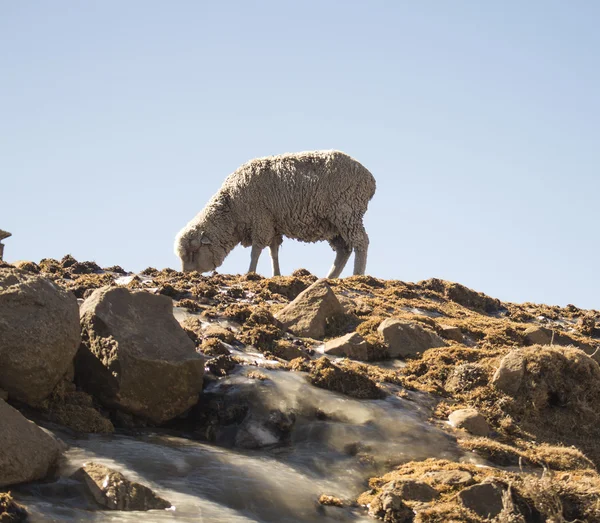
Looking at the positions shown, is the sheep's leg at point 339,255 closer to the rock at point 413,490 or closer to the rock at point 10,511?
the rock at point 413,490

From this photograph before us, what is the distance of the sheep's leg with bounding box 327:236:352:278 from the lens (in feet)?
87.0

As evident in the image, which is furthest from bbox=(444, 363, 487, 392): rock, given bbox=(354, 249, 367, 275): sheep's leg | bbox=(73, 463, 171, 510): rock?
bbox=(354, 249, 367, 275): sheep's leg

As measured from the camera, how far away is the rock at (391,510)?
10.9 metres

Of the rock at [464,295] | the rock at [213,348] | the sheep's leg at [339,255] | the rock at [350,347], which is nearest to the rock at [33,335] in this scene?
the rock at [213,348]

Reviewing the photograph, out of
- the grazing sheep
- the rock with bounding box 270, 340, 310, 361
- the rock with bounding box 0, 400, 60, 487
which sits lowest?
the rock with bounding box 0, 400, 60, 487

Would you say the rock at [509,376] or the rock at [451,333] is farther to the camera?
the rock at [451,333]

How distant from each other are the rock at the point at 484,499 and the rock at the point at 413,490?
Result: 1.22 feet

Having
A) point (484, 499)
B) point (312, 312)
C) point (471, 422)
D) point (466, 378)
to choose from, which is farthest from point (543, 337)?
point (484, 499)

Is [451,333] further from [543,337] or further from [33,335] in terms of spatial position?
[33,335]

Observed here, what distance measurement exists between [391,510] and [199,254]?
17509 mm

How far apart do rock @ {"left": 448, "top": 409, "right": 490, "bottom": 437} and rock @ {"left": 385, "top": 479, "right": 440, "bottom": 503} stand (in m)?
2.74

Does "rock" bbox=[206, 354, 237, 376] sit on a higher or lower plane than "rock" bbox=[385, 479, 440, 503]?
higher

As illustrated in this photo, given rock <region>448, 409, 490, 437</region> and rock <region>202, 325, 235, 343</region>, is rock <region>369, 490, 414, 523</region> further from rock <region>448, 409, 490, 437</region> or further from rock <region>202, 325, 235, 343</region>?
rock <region>202, 325, 235, 343</region>

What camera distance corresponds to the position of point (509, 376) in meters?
15.3
